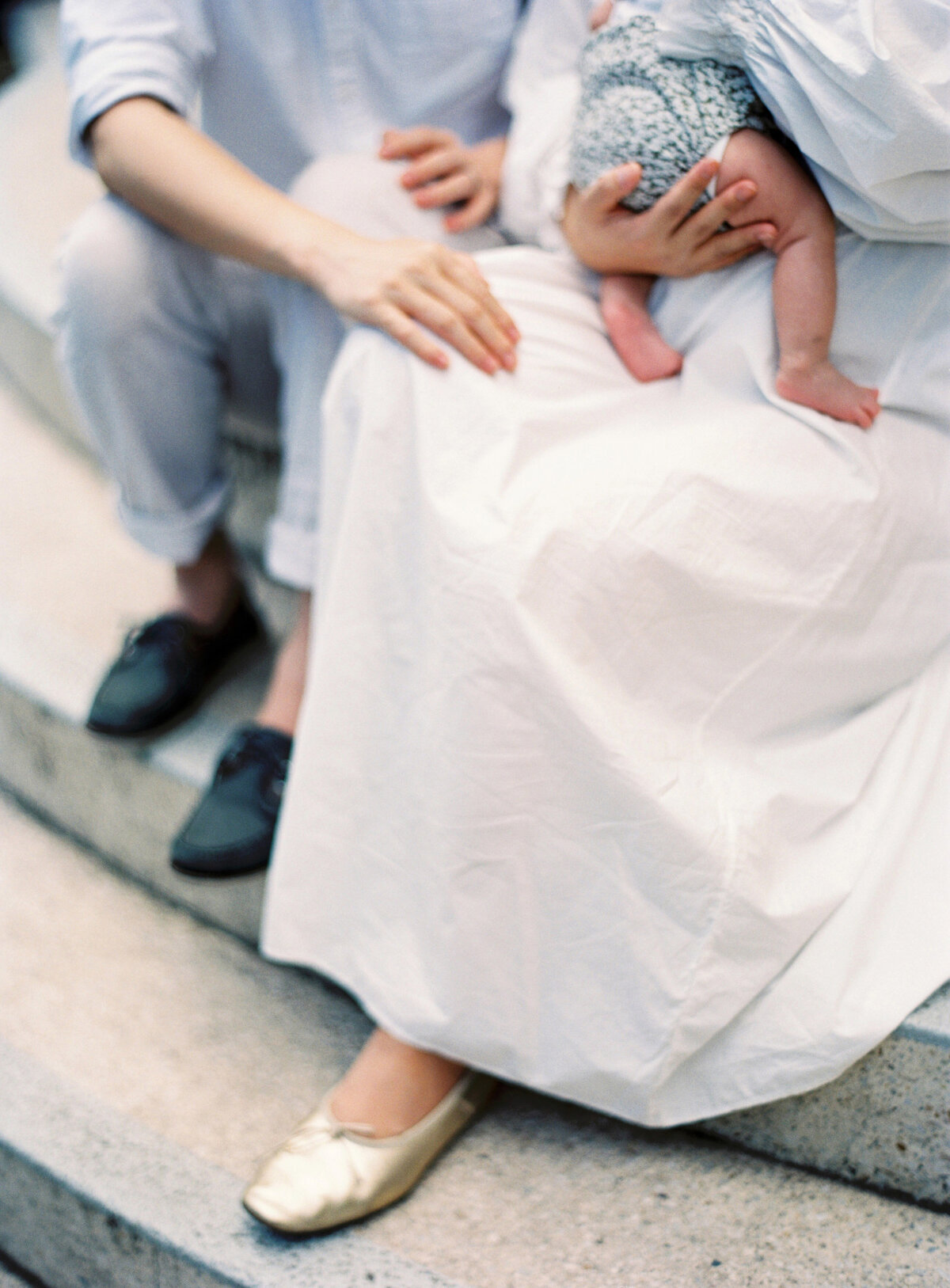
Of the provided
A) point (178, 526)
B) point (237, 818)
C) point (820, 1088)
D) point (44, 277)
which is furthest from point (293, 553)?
point (44, 277)

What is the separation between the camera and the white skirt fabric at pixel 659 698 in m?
0.67

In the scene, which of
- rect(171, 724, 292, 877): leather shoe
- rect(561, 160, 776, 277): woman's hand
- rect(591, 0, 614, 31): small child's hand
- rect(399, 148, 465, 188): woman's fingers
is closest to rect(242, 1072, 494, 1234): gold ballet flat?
rect(171, 724, 292, 877): leather shoe

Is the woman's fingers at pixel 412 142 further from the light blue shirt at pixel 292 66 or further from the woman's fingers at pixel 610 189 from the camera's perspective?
the woman's fingers at pixel 610 189

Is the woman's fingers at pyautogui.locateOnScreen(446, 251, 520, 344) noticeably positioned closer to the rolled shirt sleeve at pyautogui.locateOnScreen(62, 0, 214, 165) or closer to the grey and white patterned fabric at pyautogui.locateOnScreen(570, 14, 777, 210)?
the grey and white patterned fabric at pyautogui.locateOnScreen(570, 14, 777, 210)

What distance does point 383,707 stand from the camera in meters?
0.76

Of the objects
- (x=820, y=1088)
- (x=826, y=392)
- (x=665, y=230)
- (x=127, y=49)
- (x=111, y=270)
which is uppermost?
(x=127, y=49)

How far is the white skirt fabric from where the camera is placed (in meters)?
0.67

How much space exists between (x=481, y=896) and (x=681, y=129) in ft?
1.83

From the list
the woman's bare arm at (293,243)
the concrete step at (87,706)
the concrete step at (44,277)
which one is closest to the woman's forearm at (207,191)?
the woman's bare arm at (293,243)

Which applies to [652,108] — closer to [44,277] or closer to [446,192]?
[446,192]

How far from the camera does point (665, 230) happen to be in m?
0.73

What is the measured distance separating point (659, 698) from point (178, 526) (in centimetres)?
58

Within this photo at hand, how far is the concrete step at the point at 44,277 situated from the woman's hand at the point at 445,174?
0.34m

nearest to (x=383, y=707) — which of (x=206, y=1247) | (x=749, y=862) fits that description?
(x=749, y=862)
